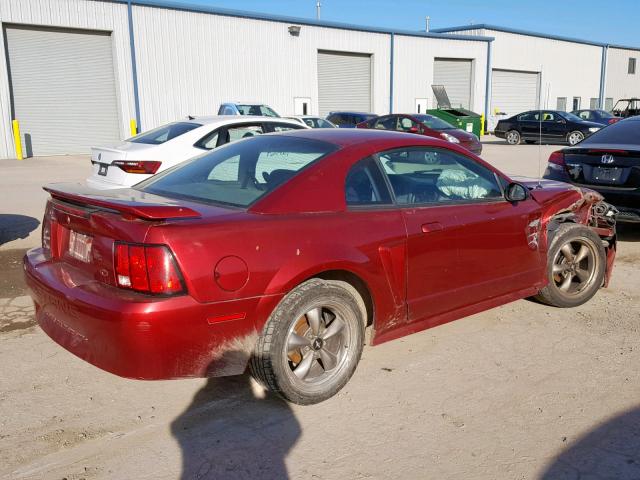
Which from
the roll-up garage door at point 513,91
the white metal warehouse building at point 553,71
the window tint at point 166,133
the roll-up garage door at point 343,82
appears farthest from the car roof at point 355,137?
the roll-up garage door at point 513,91

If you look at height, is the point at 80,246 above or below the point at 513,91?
below

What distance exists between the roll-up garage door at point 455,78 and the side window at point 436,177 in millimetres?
33216

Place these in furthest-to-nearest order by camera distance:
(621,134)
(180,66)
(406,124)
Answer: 1. (180,66)
2. (406,124)
3. (621,134)

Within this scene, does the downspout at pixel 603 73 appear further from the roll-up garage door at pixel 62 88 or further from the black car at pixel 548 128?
the roll-up garage door at pixel 62 88

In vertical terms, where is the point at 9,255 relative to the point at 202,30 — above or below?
below

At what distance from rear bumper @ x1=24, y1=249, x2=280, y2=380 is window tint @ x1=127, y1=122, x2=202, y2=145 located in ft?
17.8

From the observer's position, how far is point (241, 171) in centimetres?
397

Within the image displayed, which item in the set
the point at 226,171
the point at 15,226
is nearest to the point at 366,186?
the point at 226,171

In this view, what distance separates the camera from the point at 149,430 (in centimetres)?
321

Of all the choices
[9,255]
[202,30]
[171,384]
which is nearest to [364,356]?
[171,384]

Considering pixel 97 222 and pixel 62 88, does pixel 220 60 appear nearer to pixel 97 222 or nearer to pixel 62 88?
pixel 62 88

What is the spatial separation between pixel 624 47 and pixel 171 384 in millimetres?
56610

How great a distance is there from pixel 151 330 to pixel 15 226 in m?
6.88

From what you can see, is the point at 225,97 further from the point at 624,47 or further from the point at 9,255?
the point at 624,47
